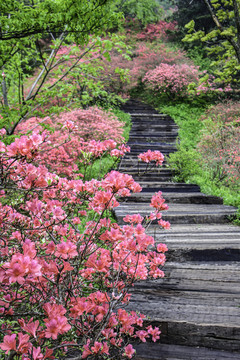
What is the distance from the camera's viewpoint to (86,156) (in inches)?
76.2

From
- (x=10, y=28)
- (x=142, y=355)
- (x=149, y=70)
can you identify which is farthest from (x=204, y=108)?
(x=142, y=355)

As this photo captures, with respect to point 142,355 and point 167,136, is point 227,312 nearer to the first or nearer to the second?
point 142,355

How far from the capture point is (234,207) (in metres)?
4.46

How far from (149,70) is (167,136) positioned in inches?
195

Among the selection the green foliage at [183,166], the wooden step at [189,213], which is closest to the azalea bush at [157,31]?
the green foliage at [183,166]

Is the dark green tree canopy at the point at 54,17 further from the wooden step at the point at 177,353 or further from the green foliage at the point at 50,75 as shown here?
the wooden step at the point at 177,353

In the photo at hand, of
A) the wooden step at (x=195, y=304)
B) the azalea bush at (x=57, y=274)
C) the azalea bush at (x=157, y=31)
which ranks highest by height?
the azalea bush at (x=157, y=31)

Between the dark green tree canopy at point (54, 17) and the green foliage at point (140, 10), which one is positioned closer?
the dark green tree canopy at point (54, 17)

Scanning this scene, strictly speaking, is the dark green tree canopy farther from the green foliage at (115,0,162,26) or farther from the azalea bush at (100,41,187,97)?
the green foliage at (115,0,162,26)

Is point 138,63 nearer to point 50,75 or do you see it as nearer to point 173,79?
A: point 173,79

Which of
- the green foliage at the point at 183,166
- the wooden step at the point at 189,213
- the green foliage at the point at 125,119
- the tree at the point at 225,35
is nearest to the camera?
the wooden step at the point at 189,213

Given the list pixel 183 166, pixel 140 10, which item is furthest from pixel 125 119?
pixel 140 10

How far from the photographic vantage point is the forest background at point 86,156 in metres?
1.32

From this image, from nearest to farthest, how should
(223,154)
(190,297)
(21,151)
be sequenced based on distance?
(21,151) → (190,297) → (223,154)
